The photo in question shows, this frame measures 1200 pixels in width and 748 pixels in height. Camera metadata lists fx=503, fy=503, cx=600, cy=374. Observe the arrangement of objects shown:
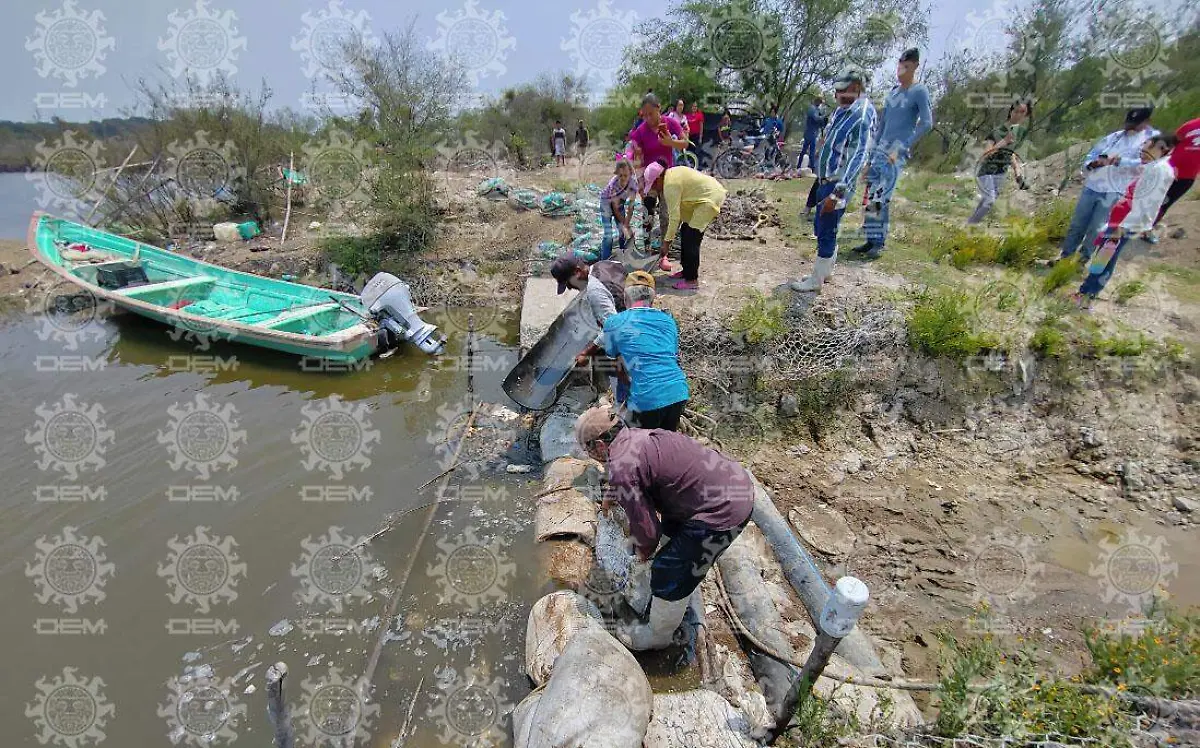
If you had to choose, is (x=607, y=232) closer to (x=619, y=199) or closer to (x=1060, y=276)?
(x=619, y=199)

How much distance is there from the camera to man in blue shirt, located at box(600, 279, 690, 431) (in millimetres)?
3197

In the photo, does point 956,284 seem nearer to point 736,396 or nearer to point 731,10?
point 736,396

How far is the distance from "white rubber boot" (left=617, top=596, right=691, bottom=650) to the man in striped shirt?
11.8 feet

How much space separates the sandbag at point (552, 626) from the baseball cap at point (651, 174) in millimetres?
4482

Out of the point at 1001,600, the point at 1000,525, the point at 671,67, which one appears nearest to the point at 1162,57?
the point at 671,67

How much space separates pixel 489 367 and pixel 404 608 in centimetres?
374

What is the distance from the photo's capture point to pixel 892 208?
28.1 feet
